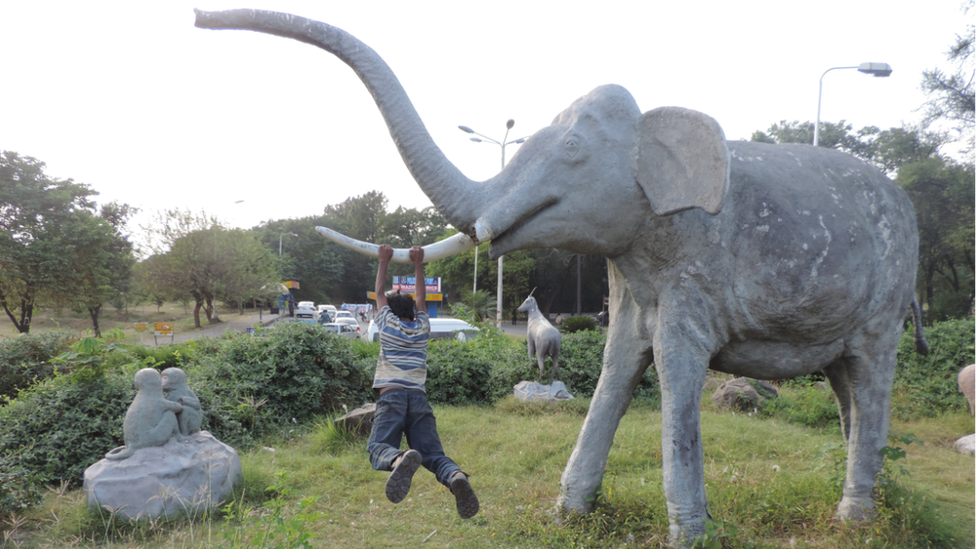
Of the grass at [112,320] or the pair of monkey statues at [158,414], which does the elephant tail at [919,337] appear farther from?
the grass at [112,320]

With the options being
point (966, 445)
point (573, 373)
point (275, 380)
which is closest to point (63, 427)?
point (275, 380)

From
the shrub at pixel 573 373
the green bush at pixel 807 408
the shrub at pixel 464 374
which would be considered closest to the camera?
the green bush at pixel 807 408

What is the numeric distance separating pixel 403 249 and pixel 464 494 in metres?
1.36

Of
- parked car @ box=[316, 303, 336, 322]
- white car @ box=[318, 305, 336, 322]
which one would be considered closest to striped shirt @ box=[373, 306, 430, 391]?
white car @ box=[318, 305, 336, 322]

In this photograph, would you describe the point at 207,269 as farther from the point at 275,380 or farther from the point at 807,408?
the point at 807,408

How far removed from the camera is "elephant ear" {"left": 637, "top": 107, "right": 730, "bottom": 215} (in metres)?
2.67

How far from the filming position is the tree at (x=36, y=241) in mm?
17938

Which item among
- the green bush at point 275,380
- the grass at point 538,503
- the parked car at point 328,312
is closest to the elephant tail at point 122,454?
the grass at point 538,503

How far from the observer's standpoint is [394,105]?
2.74 m

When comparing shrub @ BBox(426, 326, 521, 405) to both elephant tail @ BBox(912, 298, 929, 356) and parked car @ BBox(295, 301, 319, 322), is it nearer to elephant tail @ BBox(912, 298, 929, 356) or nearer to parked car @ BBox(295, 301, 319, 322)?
elephant tail @ BBox(912, 298, 929, 356)

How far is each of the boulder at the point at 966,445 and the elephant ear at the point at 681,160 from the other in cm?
615

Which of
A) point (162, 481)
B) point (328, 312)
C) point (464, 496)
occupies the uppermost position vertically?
point (464, 496)

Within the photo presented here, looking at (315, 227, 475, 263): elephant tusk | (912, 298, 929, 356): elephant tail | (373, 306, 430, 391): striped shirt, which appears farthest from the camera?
(912, 298, 929, 356): elephant tail

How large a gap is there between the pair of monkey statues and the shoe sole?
3266 mm
